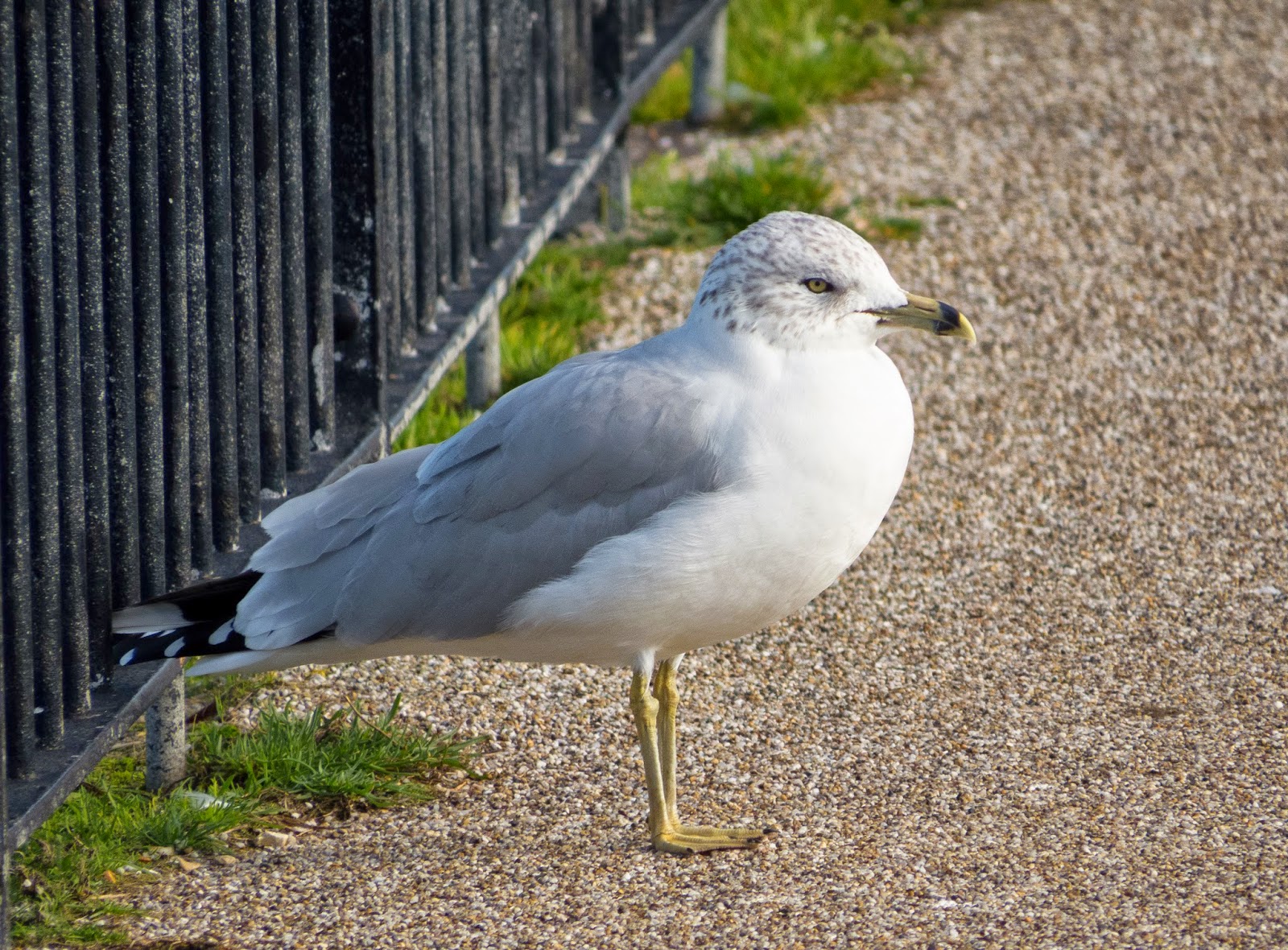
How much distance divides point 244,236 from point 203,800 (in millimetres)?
1225

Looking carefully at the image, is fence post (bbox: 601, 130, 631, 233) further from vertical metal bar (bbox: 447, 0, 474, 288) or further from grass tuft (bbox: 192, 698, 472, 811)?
grass tuft (bbox: 192, 698, 472, 811)

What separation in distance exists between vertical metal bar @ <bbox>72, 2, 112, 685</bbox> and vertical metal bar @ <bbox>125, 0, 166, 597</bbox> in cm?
12

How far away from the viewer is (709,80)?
848 centimetres

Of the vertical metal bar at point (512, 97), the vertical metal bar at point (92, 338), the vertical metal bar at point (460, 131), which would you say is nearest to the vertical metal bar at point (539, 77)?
the vertical metal bar at point (512, 97)

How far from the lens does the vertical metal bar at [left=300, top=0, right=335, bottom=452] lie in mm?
4195

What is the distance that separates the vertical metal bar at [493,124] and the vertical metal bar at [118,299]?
215 centimetres

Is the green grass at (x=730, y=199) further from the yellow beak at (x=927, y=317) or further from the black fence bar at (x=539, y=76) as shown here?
the yellow beak at (x=927, y=317)

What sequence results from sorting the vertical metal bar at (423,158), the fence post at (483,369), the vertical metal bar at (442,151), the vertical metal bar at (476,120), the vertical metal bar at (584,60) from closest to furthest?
1. the vertical metal bar at (423,158)
2. the vertical metal bar at (442,151)
3. the vertical metal bar at (476,120)
4. the fence post at (483,369)
5. the vertical metal bar at (584,60)

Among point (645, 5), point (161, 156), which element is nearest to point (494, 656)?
point (161, 156)

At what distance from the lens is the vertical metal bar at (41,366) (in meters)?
3.07

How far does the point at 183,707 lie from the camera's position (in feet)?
12.6

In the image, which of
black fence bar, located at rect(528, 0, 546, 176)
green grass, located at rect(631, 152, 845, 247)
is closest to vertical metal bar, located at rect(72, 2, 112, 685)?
black fence bar, located at rect(528, 0, 546, 176)

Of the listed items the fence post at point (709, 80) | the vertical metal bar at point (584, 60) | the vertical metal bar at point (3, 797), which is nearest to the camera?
the vertical metal bar at point (3, 797)

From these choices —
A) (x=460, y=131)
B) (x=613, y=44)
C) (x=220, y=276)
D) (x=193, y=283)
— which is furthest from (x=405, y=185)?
(x=613, y=44)
